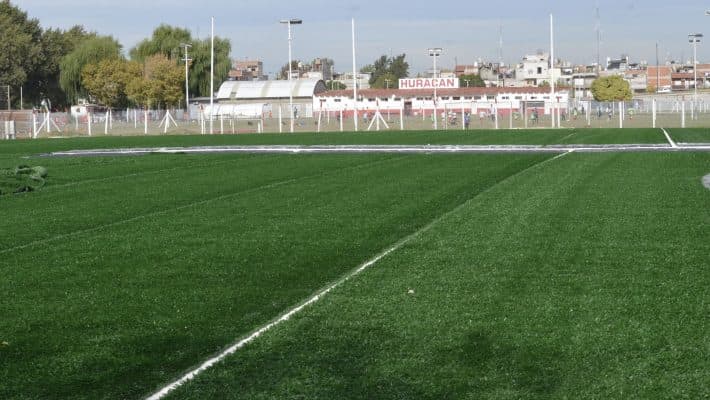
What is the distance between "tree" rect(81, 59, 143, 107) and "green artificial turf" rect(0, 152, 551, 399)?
9103 centimetres

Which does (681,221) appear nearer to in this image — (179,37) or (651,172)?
(651,172)

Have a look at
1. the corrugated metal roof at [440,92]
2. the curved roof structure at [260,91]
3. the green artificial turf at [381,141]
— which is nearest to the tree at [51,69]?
the curved roof structure at [260,91]

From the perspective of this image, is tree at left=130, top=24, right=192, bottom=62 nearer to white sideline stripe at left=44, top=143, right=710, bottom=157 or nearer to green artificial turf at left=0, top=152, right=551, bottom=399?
white sideline stripe at left=44, top=143, right=710, bottom=157

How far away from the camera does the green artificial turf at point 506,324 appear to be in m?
6.53

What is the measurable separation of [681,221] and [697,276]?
15.5 ft

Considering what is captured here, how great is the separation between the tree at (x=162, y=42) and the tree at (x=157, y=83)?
7978 millimetres

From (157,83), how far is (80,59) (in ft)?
44.4

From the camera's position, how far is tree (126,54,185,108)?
110 meters

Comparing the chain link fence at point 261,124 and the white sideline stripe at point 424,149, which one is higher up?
the chain link fence at point 261,124

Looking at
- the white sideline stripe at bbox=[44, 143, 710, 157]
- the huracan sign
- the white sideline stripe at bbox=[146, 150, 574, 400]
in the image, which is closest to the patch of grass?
the white sideline stripe at bbox=[44, 143, 710, 157]

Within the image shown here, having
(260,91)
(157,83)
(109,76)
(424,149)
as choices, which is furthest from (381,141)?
(260,91)

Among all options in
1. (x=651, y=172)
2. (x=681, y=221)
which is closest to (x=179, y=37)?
(x=651, y=172)

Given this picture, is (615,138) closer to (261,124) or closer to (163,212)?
(163,212)

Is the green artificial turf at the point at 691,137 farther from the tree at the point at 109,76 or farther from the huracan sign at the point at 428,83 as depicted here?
the huracan sign at the point at 428,83
